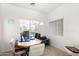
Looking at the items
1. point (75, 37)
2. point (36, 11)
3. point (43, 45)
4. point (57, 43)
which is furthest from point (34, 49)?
point (75, 37)

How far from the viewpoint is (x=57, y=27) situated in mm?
1957

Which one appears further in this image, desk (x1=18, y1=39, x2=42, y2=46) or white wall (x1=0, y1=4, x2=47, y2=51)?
desk (x1=18, y1=39, x2=42, y2=46)

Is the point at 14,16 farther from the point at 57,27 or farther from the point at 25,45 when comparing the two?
the point at 57,27

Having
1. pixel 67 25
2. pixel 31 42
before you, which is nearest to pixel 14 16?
pixel 31 42

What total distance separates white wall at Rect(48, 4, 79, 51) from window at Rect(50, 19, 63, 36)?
8 cm

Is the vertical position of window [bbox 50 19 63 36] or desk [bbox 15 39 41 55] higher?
window [bbox 50 19 63 36]

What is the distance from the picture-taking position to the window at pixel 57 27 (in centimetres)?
193

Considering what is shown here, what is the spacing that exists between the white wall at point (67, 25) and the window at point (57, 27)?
8cm

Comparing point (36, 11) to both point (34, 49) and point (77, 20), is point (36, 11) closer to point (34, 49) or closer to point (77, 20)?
point (34, 49)

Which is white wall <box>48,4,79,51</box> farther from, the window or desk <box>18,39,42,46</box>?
desk <box>18,39,42,46</box>

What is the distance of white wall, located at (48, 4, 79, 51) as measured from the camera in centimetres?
192

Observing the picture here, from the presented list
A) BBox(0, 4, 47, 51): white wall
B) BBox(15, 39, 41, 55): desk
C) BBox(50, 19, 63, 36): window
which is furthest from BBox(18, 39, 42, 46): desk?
BBox(50, 19, 63, 36): window

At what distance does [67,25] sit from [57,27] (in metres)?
0.26

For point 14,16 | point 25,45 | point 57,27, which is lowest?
point 25,45
